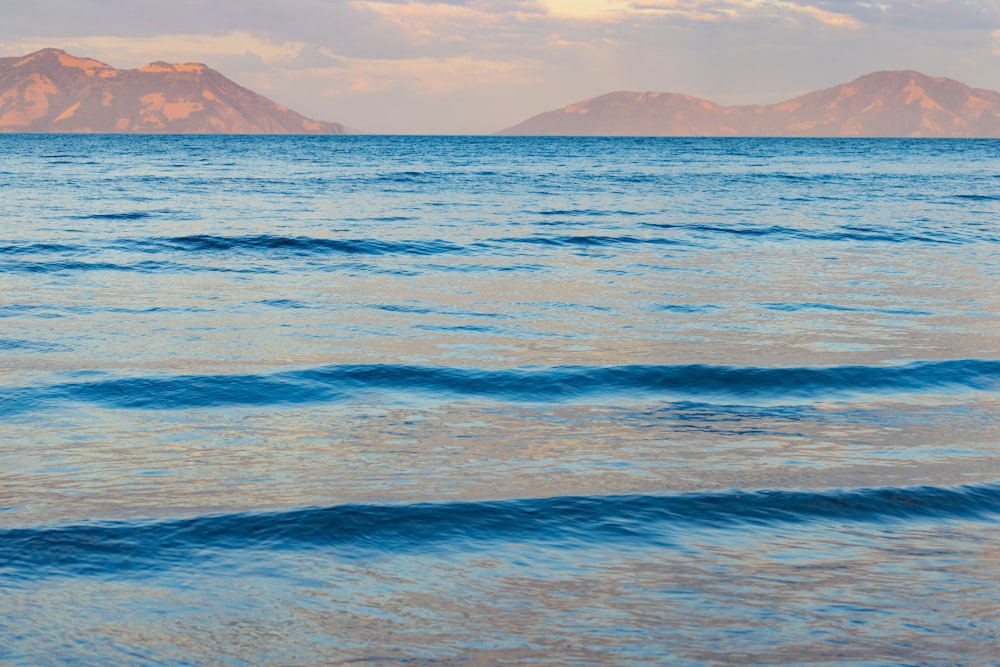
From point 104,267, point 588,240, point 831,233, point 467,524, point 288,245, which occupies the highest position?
point 831,233

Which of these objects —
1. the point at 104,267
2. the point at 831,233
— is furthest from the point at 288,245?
the point at 831,233

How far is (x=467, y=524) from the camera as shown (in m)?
4.84

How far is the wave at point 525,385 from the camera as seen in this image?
23.9 ft

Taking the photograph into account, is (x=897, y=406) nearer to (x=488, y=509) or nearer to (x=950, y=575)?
(x=950, y=575)

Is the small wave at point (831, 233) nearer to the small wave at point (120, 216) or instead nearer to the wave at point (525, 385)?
the small wave at point (120, 216)

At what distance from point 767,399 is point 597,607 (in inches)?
157

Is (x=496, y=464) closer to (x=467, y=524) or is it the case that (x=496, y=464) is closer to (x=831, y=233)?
(x=467, y=524)

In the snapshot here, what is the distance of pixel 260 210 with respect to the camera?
24.8 m

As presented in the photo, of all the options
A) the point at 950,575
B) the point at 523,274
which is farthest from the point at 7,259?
the point at 950,575

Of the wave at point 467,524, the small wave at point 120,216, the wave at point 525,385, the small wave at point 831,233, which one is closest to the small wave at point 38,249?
the small wave at point 120,216

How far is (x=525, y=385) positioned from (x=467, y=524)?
3042 millimetres

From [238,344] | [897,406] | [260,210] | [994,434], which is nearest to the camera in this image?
[994,434]

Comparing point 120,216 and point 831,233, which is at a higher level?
point 831,233

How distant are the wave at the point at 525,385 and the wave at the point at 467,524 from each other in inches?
88.6
